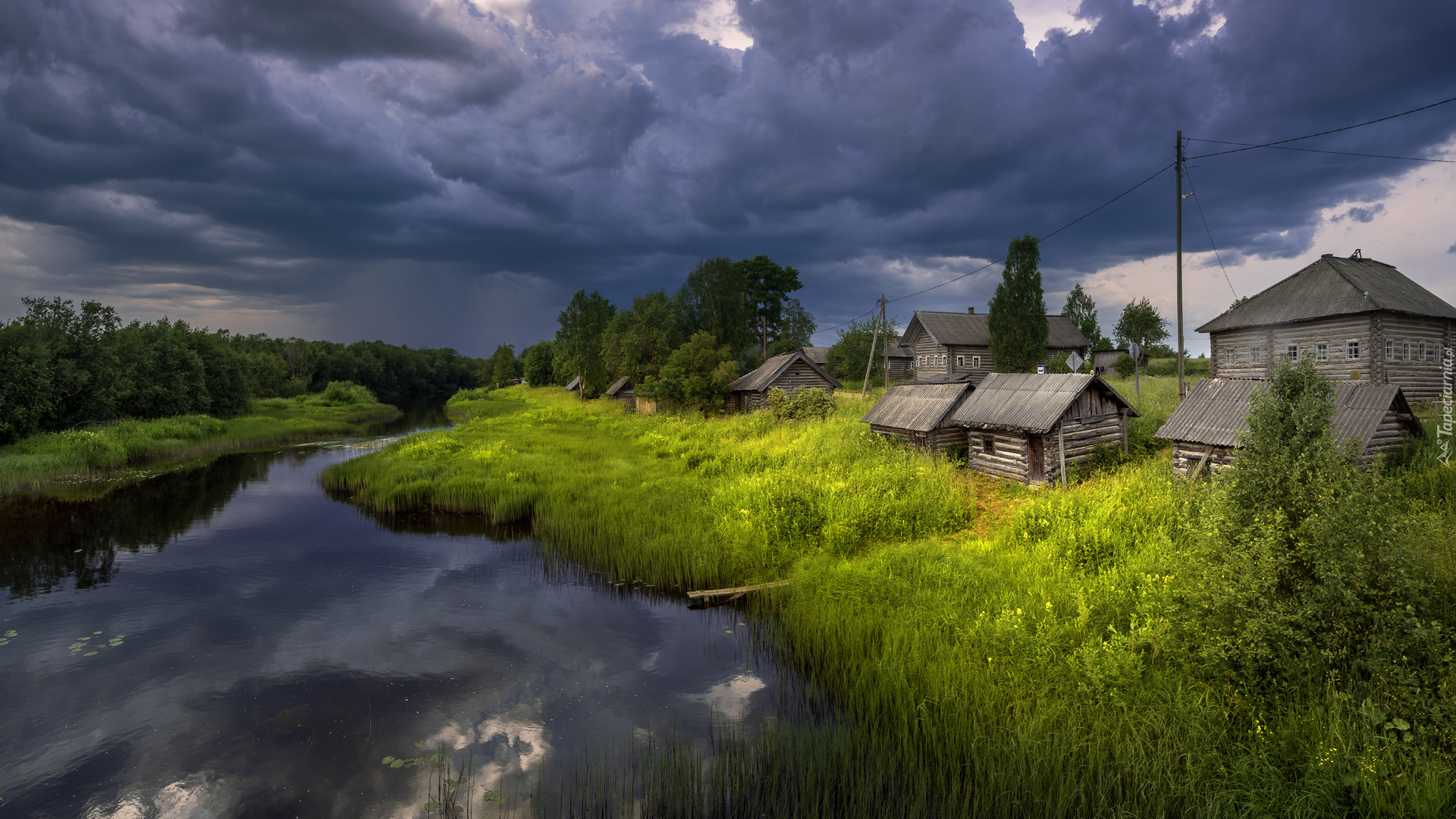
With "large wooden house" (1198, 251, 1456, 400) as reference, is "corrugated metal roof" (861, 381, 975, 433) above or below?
below

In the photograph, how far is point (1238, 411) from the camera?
14.1 meters

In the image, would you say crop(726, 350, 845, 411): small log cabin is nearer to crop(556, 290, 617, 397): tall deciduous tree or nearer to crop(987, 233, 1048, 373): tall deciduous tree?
crop(987, 233, 1048, 373): tall deciduous tree

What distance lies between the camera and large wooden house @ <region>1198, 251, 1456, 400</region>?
24.1m

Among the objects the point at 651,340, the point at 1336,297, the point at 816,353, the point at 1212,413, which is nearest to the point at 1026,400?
the point at 1212,413

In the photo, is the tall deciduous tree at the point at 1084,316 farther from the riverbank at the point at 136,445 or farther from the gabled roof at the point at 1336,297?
the riverbank at the point at 136,445

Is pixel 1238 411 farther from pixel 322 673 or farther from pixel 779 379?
pixel 779 379

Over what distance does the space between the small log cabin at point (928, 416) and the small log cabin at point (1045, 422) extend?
973 millimetres

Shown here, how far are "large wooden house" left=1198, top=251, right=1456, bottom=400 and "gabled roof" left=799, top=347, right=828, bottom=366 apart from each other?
151ft

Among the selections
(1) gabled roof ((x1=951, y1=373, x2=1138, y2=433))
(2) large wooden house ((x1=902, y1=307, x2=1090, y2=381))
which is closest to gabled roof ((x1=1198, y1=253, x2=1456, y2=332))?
(1) gabled roof ((x1=951, y1=373, x2=1138, y2=433))

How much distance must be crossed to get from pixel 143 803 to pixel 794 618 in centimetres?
938

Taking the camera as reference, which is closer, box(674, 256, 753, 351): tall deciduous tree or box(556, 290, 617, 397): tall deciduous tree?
box(674, 256, 753, 351): tall deciduous tree

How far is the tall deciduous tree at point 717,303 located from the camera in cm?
5103

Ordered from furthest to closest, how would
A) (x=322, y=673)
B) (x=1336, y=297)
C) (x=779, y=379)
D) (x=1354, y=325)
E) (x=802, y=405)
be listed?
(x=779, y=379) → (x=802, y=405) → (x=1336, y=297) → (x=1354, y=325) → (x=322, y=673)

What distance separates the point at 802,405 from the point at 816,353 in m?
45.3
